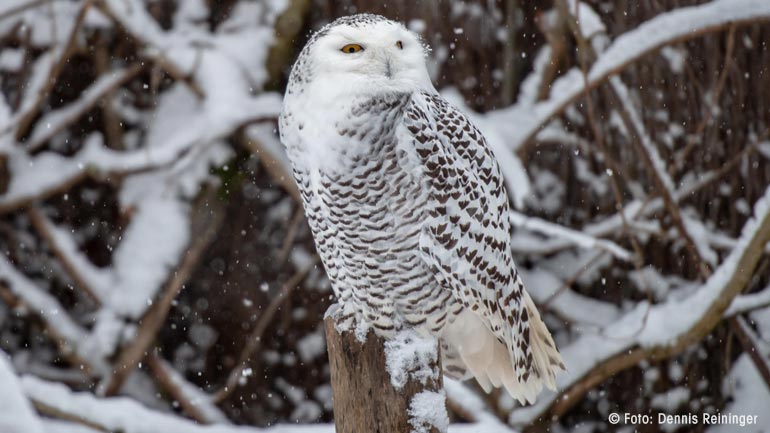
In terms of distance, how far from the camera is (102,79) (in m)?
3.82

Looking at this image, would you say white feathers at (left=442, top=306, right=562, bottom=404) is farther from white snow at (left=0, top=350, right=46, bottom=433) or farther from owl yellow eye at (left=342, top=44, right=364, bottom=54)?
white snow at (left=0, top=350, right=46, bottom=433)

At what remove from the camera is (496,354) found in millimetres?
2256

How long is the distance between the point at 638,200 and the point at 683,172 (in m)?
0.21

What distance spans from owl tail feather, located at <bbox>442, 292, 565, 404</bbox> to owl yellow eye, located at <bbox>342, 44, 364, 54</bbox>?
2.37 ft

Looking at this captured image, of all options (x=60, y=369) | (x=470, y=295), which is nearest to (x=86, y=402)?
→ (x=60, y=369)

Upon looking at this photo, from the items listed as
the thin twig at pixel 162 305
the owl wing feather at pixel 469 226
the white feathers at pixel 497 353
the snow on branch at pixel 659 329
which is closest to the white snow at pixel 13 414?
the owl wing feather at pixel 469 226

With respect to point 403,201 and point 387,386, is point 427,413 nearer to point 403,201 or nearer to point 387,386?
point 387,386

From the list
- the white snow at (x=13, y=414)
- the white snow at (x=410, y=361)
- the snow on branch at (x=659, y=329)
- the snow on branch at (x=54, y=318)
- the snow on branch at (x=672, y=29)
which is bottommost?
the snow on branch at (x=54, y=318)

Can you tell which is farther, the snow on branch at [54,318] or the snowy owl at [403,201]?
the snow on branch at [54,318]

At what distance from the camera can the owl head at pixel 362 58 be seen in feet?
5.74

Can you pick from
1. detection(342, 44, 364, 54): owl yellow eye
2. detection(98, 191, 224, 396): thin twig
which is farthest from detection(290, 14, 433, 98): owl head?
detection(98, 191, 224, 396): thin twig

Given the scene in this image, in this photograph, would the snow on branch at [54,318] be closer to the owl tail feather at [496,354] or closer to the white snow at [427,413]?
the owl tail feather at [496,354]

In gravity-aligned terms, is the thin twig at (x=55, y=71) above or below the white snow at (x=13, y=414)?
below

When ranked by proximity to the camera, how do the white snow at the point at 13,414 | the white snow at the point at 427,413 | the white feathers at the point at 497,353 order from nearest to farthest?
the white snow at the point at 13,414 → the white snow at the point at 427,413 → the white feathers at the point at 497,353
